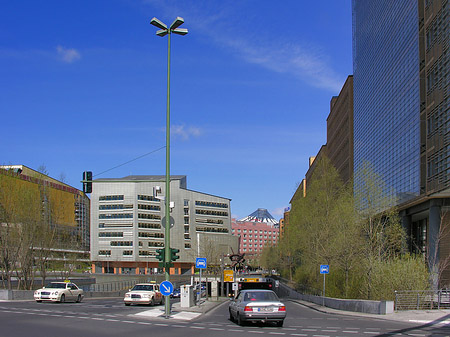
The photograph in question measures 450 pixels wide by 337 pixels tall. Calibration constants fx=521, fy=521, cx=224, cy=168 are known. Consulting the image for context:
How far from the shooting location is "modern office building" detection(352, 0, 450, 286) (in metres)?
44.3

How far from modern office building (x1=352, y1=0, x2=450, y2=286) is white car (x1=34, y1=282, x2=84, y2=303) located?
985 inches

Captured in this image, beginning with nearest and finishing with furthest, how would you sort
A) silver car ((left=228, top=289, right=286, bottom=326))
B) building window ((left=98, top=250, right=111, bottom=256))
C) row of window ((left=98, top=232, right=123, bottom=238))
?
1. silver car ((left=228, top=289, right=286, bottom=326))
2. building window ((left=98, top=250, right=111, bottom=256))
3. row of window ((left=98, top=232, right=123, bottom=238))

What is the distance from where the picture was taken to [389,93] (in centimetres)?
5753

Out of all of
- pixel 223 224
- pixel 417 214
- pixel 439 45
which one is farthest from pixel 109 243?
pixel 439 45

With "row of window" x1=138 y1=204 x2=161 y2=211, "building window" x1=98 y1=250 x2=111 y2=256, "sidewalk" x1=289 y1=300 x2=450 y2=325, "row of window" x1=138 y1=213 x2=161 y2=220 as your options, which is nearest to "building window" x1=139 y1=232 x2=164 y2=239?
"row of window" x1=138 y1=213 x2=161 y2=220

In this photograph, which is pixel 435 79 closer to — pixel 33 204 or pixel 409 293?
pixel 409 293

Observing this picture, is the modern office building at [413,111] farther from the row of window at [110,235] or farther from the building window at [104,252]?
the building window at [104,252]

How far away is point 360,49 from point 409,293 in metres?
50.0

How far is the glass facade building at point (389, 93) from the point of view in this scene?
50.0 m

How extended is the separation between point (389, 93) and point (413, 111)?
8.32m

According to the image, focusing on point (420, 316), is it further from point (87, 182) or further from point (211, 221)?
point (211, 221)

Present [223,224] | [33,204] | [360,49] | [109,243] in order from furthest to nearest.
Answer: [223,224], [109,243], [360,49], [33,204]

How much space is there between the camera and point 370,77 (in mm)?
65812

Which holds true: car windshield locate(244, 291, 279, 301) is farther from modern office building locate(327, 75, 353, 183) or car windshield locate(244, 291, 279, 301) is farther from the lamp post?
modern office building locate(327, 75, 353, 183)
